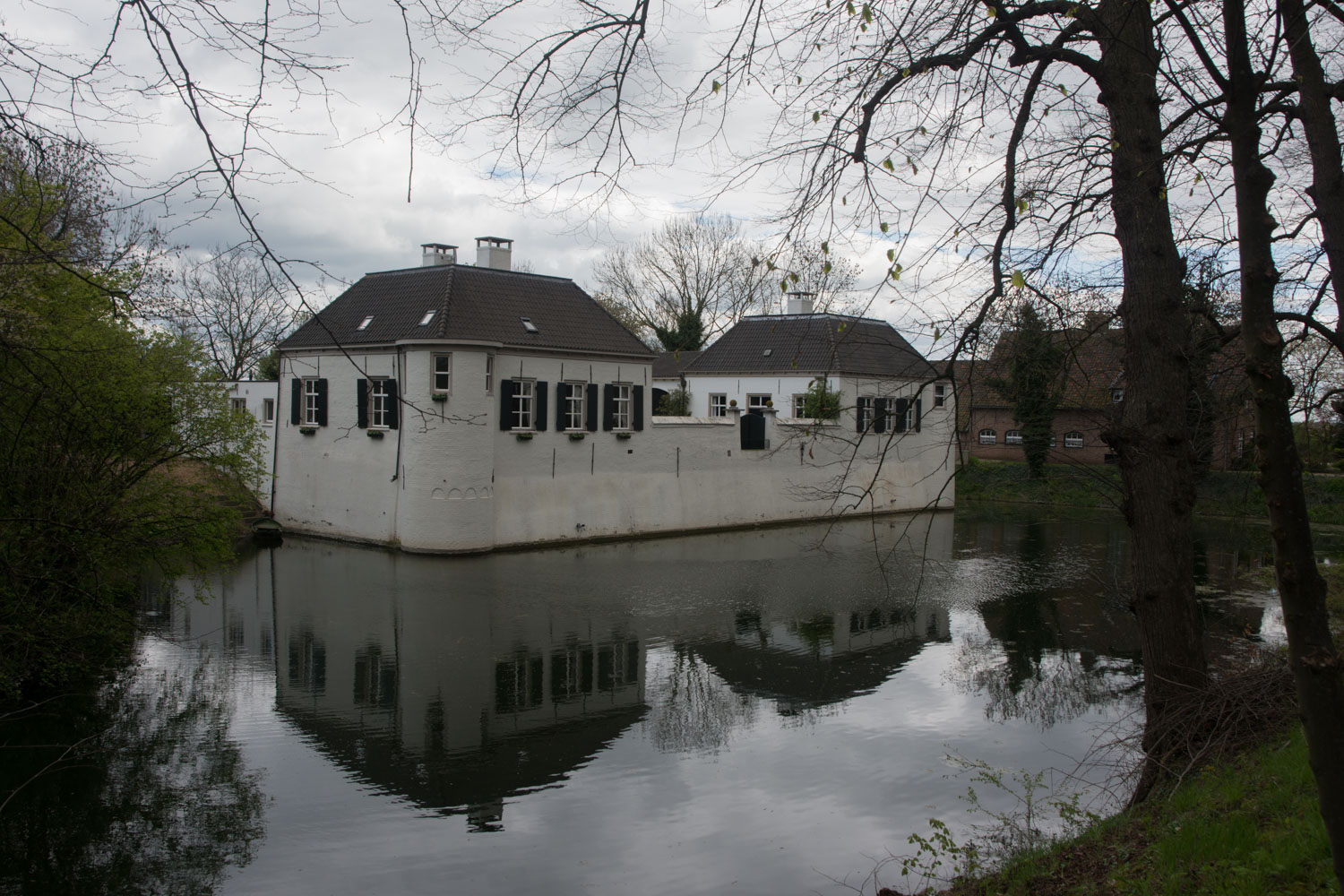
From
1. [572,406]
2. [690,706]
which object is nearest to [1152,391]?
[690,706]

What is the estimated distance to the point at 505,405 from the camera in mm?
18422

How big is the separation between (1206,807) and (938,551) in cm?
1585

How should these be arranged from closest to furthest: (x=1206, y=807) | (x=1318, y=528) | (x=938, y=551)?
(x=1206, y=807) → (x=938, y=551) → (x=1318, y=528)

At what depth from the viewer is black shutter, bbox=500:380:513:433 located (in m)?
18.4

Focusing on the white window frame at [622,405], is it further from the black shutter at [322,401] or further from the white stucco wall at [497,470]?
the black shutter at [322,401]

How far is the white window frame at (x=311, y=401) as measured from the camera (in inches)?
793

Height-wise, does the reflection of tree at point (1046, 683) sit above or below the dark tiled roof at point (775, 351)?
below

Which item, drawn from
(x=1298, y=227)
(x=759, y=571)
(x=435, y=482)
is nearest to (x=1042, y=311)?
(x=1298, y=227)

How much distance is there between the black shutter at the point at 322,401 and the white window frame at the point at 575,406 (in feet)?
16.6

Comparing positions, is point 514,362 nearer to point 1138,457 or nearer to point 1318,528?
point 1138,457

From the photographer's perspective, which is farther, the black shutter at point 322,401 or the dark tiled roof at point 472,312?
the black shutter at point 322,401

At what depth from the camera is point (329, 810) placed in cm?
709

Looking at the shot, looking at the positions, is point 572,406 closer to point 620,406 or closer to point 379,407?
point 620,406

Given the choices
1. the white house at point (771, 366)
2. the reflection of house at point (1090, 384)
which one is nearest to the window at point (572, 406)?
the white house at point (771, 366)
